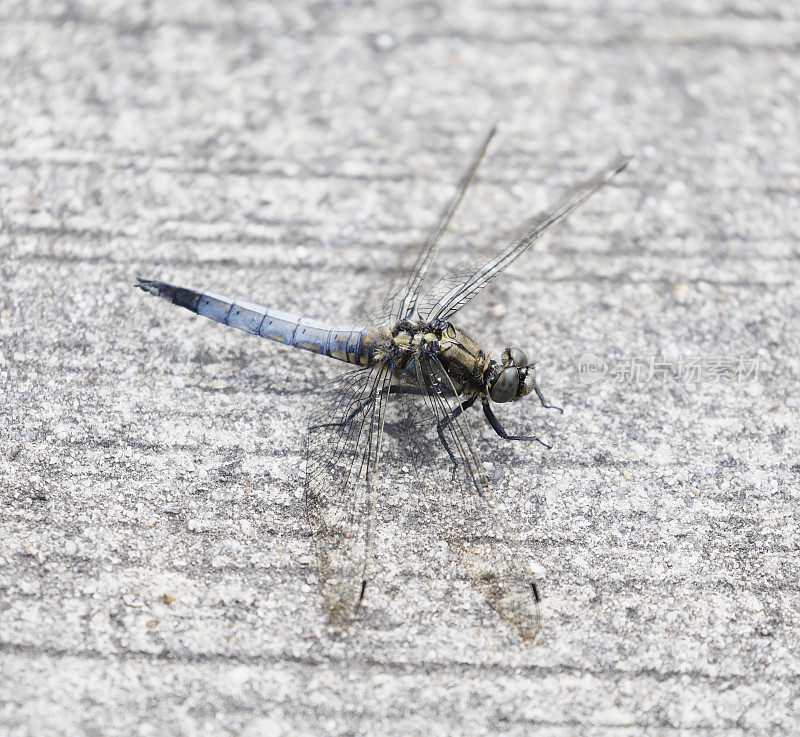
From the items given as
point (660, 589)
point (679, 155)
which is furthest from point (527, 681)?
point (679, 155)

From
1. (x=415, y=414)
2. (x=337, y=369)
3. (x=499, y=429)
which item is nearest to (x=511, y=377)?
(x=499, y=429)

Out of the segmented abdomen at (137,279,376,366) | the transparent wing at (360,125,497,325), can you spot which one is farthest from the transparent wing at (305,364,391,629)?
the transparent wing at (360,125,497,325)

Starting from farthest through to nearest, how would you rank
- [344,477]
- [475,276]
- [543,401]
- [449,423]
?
1. [475,276]
2. [543,401]
3. [449,423]
4. [344,477]

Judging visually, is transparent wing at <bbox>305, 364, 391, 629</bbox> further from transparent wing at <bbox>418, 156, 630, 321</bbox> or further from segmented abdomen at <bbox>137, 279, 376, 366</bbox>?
transparent wing at <bbox>418, 156, 630, 321</bbox>

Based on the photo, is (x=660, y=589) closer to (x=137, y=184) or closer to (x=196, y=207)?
(x=196, y=207)
